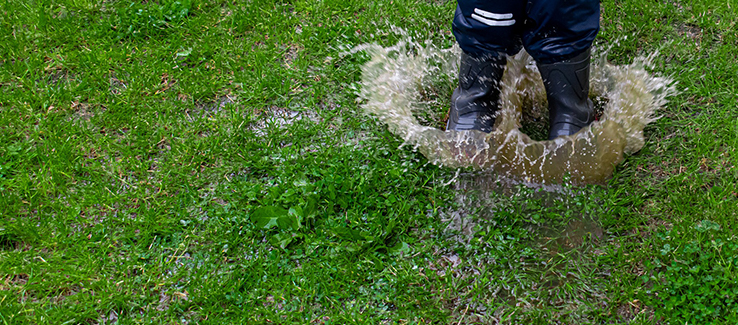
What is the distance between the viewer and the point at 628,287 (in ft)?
6.41

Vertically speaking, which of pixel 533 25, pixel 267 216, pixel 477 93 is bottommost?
pixel 267 216

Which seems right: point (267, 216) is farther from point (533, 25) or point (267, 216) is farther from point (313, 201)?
point (533, 25)

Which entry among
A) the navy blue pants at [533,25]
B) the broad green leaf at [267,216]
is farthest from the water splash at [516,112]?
the broad green leaf at [267,216]

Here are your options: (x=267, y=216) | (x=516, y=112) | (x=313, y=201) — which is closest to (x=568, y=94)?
(x=516, y=112)

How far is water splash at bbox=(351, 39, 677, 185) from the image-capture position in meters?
2.33

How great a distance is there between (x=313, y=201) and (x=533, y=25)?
1.09 metres

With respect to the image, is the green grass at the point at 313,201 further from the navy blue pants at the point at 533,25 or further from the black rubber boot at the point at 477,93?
the navy blue pants at the point at 533,25

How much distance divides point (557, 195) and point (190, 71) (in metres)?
1.88

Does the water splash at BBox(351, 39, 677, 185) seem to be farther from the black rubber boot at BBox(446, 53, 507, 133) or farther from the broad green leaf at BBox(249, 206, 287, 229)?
the broad green leaf at BBox(249, 206, 287, 229)

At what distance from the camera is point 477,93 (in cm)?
251

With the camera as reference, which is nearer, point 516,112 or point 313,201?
point 313,201

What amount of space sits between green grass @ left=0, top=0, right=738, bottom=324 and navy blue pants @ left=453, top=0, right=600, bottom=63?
1.78 feet

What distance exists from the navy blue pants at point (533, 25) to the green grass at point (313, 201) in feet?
1.78

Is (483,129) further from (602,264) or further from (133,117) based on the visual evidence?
(133,117)
